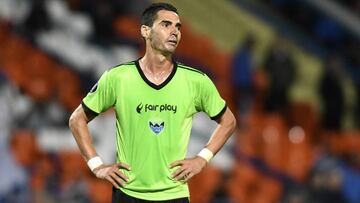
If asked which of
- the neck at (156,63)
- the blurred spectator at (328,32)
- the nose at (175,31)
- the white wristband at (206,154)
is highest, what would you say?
the nose at (175,31)

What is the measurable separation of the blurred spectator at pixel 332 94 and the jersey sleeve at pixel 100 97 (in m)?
7.89

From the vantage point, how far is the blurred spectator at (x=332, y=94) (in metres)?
13.2

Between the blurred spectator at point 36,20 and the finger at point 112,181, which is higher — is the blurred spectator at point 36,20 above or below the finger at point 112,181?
below

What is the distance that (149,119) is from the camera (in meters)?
5.59

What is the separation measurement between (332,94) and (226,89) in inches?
59.4

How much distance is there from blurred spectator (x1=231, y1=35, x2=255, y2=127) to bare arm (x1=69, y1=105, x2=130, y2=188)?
7322mm

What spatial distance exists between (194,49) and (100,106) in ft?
25.0

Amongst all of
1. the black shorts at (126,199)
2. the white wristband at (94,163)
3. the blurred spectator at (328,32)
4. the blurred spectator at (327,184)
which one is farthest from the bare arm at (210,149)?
the blurred spectator at (328,32)

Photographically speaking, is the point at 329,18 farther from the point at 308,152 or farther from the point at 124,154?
the point at 124,154

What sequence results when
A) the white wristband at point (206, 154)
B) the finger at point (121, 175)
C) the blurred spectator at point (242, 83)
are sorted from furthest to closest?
1. the blurred spectator at point (242, 83)
2. the white wristband at point (206, 154)
3. the finger at point (121, 175)

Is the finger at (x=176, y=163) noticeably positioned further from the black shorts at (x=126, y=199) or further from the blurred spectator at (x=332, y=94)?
the blurred spectator at (x=332, y=94)

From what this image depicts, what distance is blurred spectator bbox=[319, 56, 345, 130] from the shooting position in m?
13.2

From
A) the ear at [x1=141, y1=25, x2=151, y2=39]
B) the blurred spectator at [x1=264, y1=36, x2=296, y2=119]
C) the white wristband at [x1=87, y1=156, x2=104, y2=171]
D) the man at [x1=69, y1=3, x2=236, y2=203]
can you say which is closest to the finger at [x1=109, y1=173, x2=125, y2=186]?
the man at [x1=69, y1=3, x2=236, y2=203]

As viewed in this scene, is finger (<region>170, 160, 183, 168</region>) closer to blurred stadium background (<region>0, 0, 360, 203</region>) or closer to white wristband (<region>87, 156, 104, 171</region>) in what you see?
white wristband (<region>87, 156, 104, 171</region>)
